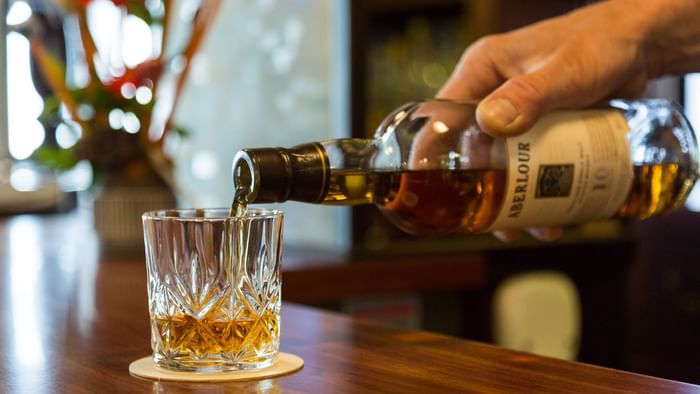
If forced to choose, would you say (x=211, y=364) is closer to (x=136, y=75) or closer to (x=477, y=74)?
(x=477, y=74)

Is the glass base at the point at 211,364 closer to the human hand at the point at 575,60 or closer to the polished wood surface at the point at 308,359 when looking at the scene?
the polished wood surface at the point at 308,359

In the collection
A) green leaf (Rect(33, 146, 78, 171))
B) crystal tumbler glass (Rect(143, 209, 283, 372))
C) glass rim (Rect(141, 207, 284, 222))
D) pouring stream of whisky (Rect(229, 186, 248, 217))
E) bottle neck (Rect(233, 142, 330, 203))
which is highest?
green leaf (Rect(33, 146, 78, 171))

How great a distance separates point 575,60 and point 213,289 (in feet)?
1.39

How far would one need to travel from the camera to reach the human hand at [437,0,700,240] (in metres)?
0.85

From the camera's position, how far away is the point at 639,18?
3.40 feet

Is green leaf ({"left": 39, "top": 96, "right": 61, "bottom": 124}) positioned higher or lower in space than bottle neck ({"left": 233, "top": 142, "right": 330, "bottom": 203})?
higher

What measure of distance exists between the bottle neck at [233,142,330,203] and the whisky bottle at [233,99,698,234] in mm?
36

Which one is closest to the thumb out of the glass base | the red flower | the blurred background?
the glass base

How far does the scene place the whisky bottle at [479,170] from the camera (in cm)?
84

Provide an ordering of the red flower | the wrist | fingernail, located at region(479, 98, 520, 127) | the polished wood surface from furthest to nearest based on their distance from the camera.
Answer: the red flower < the wrist < fingernail, located at region(479, 98, 520, 127) < the polished wood surface

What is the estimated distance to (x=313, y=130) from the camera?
9.64ft

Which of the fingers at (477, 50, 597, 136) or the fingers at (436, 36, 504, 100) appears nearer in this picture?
the fingers at (477, 50, 597, 136)

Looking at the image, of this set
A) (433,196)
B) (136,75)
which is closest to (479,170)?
(433,196)

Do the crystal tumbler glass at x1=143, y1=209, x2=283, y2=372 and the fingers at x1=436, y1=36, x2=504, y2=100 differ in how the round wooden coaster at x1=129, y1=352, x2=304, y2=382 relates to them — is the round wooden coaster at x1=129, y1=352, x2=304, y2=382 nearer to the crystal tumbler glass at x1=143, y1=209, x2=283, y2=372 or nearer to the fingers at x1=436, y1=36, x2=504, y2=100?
the crystal tumbler glass at x1=143, y1=209, x2=283, y2=372
